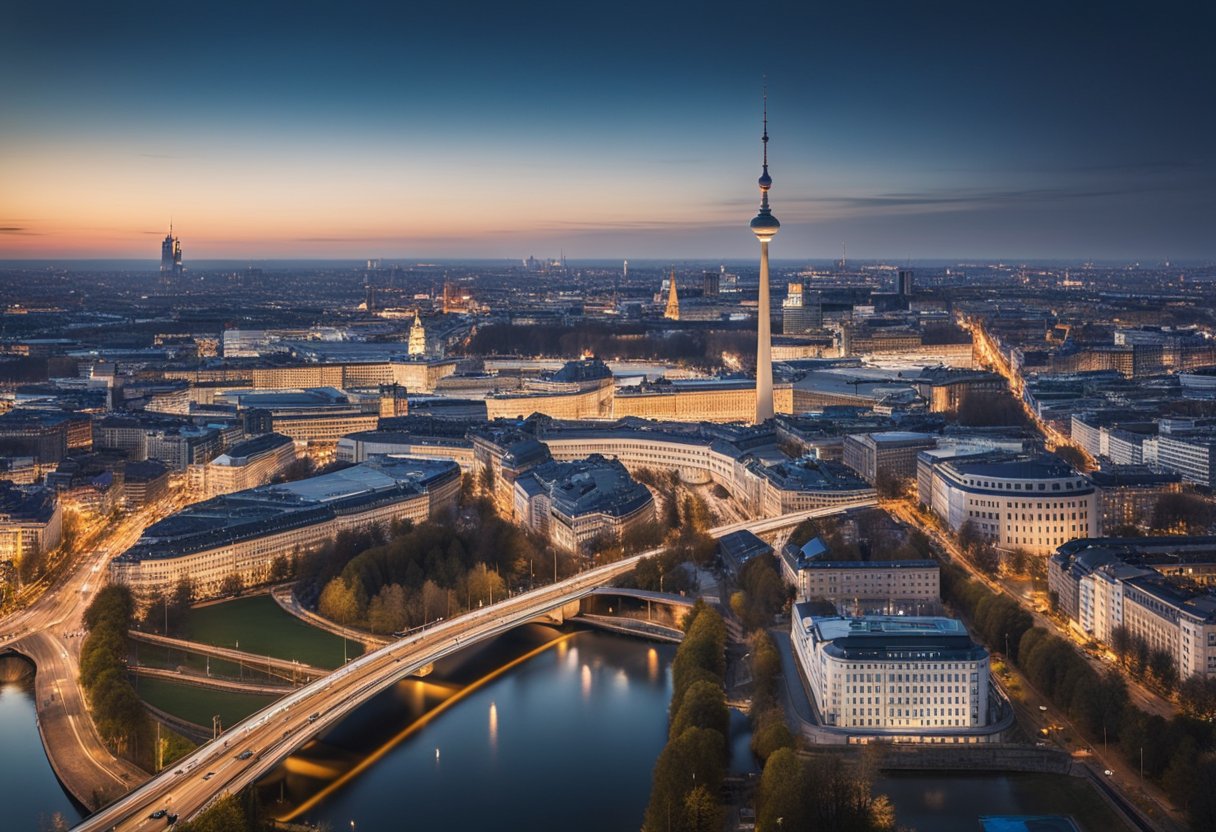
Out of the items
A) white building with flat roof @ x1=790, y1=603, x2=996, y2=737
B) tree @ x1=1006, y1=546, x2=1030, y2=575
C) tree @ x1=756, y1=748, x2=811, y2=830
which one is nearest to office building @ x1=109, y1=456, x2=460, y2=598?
tree @ x1=1006, y1=546, x2=1030, y2=575

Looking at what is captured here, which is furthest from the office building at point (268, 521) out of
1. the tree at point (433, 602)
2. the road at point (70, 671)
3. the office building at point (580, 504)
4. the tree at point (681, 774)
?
the tree at point (681, 774)

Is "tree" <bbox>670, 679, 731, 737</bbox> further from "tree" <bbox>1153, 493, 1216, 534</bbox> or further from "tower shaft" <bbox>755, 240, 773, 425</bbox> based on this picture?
"tower shaft" <bbox>755, 240, 773, 425</bbox>

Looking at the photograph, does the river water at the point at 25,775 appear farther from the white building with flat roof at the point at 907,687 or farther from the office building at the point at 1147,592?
the office building at the point at 1147,592

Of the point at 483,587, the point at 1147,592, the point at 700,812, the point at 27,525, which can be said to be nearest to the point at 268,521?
the point at 27,525

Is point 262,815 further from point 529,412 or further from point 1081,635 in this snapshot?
point 529,412

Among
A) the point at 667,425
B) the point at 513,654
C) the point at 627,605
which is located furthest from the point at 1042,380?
the point at 513,654

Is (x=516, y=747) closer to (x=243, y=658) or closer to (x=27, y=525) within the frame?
(x=243, y=658)
